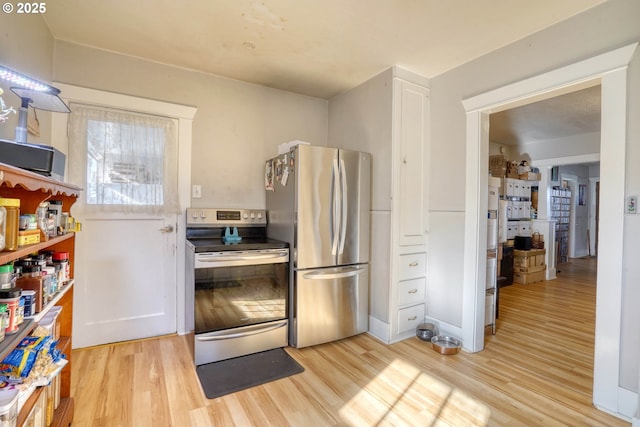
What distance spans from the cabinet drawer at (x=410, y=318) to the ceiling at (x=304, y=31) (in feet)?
7.24

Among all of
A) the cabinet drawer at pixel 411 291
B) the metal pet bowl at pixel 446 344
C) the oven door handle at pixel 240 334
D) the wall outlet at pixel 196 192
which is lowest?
the metal pet bowl at pixel 446 344

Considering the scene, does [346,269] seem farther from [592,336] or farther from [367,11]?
[592,336]

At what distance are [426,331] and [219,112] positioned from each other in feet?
9.32

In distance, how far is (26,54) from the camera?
5.93ft

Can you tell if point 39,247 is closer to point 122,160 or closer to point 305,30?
point 122,160

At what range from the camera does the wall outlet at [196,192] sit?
2.79 metres

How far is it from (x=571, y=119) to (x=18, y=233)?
5.53 meters

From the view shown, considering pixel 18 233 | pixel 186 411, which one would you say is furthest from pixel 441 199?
pixel 18 233

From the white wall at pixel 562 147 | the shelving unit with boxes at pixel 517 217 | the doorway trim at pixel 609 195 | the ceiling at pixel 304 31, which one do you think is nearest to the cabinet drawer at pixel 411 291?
the doorway trim at pixel 609 195

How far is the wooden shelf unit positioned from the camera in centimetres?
79

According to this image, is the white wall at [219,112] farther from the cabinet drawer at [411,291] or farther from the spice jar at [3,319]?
the spice jar at [3,319]

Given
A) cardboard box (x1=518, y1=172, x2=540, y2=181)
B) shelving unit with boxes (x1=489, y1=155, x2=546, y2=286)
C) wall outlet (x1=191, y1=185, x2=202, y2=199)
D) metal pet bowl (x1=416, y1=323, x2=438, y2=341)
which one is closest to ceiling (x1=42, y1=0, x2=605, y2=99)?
wall outlet (x1=191, y1=185, x2=202, y2=199)

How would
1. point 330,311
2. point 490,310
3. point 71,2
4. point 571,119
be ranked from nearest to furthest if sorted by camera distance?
1. point 71,2
2. point 330,311
3. point 490,310
4. point 571,119

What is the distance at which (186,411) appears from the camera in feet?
5.62
